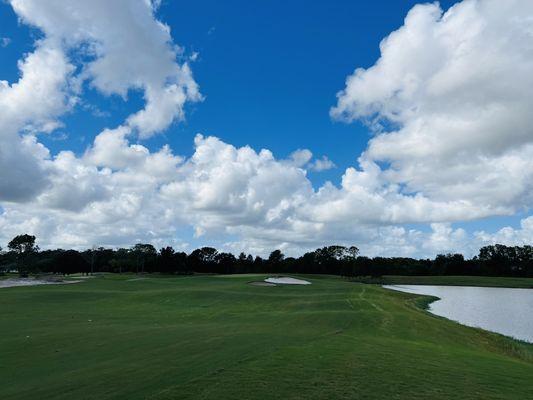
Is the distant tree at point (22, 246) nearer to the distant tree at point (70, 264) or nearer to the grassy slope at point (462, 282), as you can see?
the distant tree at point (70, 264)

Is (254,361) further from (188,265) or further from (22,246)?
(22,246)

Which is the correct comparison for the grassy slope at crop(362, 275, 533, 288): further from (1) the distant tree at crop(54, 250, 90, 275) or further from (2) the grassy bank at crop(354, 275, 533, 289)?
(1) the distant tree at crop(54, 250, 90, 275)

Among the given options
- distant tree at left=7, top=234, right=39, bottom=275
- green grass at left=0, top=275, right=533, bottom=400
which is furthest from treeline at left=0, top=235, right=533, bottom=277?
green grass at left=0, top=275, right=533, bottom=400

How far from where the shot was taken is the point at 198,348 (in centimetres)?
1759

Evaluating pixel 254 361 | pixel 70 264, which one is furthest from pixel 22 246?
pixel 254 361

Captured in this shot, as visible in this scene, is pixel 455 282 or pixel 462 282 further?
pixel 462 282

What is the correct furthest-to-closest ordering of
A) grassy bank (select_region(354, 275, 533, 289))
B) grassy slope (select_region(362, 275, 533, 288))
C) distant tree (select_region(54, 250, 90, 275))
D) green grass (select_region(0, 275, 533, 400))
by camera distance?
distant tree (select_region(54, 250, 90, 275)) → grassy slope (select_region(362, 275, 533, 288)) → grassy bank (select_region(354, 275, 533, 289)) → green grass (select_region(0, 275, 533, 400))

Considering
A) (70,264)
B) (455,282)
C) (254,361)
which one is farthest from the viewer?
(70,264)

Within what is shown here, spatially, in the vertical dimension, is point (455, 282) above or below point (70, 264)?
Answer: below

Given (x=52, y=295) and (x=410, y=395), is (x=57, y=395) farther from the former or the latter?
(x=52, y=295)

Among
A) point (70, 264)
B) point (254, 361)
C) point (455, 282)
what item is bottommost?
point (254, 361)

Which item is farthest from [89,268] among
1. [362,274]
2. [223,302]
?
[223,302]

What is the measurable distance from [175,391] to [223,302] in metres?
34.4

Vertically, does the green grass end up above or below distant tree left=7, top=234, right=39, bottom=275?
below
